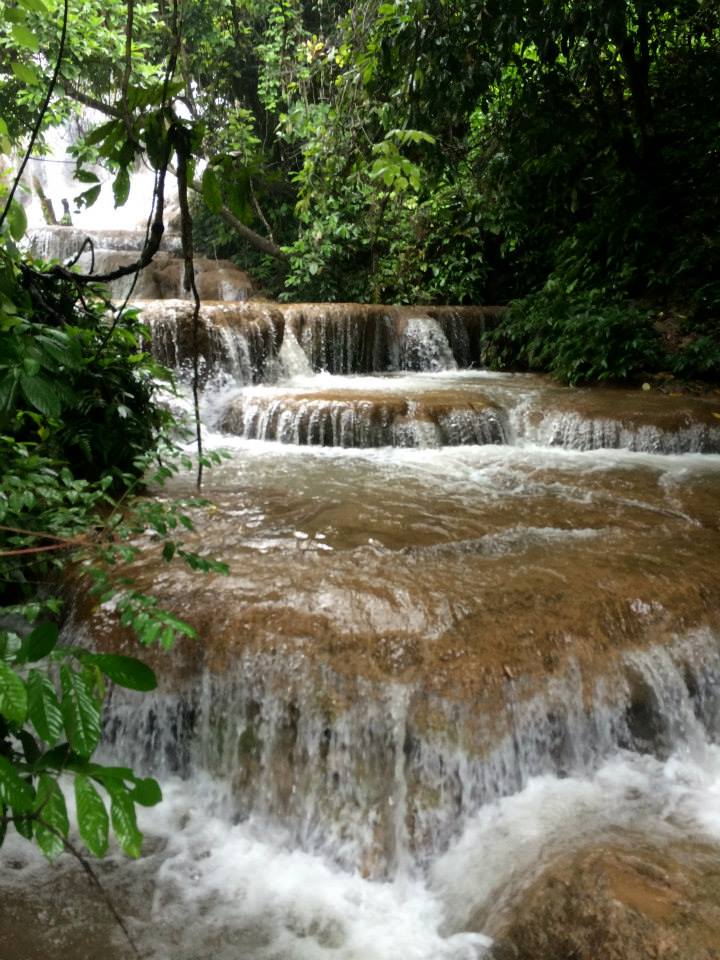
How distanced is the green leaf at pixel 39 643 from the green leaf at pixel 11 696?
66mm

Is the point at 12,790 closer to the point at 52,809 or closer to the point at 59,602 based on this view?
the point at 52,809

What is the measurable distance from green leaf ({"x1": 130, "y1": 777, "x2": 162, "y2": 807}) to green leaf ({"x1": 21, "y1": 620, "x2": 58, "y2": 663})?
10.4 inches

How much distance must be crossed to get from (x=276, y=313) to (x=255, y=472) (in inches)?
167

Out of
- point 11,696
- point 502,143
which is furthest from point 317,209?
point 11,696

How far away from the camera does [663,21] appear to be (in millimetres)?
8547

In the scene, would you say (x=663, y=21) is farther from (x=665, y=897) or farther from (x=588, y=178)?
(x=665, y=897)

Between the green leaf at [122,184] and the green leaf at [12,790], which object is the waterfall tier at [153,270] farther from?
the green leaf at [12,790]

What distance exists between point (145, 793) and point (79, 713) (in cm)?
17

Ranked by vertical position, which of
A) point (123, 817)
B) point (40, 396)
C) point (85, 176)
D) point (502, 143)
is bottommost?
point (123, 817)

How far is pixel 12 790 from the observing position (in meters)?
1.00

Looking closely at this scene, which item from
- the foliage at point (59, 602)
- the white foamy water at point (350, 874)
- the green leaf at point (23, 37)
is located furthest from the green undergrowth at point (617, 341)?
the green leaf at point (23, 37)

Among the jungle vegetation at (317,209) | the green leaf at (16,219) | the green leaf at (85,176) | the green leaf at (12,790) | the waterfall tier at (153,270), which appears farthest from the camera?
the waterfall tier at (153,270)

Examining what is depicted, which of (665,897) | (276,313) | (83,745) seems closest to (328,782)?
(665,897)

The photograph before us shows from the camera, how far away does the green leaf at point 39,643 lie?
3.65ft
